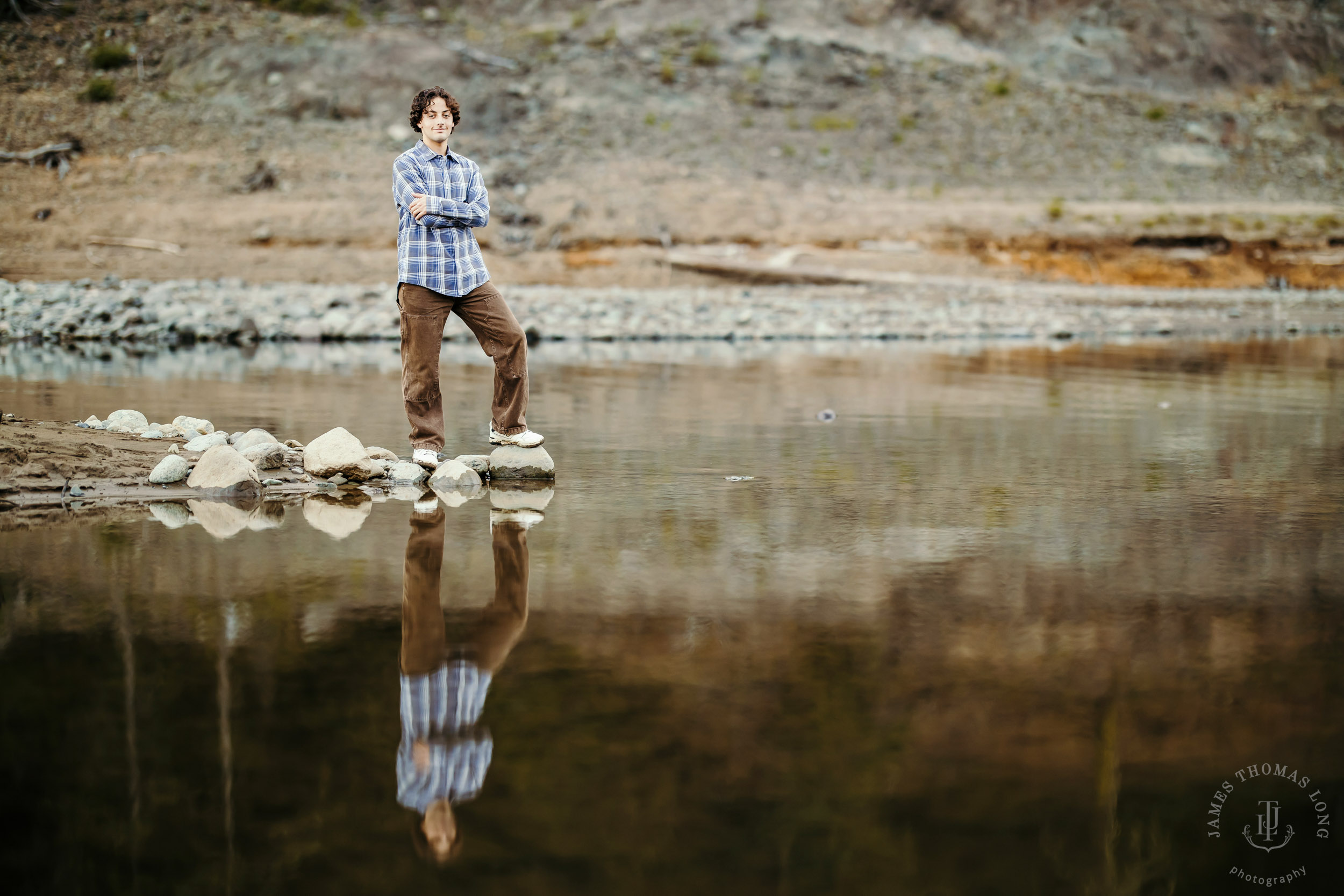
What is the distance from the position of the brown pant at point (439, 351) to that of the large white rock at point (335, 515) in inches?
35.2

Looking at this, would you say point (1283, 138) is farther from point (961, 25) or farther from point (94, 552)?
point (94, 552)

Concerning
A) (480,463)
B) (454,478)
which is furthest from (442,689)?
(480,463)

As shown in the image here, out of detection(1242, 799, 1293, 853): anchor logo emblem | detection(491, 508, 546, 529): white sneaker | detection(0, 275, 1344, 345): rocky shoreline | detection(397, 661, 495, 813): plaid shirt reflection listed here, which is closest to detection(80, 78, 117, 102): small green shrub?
detection(0, 275, 1344, 345): rocky shoreline

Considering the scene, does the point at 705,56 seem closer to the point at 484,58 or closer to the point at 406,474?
the point at 484,58

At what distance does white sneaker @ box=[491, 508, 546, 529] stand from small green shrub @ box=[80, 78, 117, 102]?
43.9 m

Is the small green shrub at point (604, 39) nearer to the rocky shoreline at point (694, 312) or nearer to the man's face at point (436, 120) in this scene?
the rocky shoreline at point (694, 312)

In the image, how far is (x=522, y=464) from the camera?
742 centimetres

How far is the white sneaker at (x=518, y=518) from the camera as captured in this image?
20.1 feet

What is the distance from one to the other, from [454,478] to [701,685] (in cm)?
386

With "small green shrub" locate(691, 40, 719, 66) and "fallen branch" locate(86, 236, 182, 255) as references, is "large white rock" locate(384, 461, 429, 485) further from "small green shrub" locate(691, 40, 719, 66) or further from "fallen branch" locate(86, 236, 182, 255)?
"small green shrub" locate(691, 40, 719, 66)

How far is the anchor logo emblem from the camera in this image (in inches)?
109

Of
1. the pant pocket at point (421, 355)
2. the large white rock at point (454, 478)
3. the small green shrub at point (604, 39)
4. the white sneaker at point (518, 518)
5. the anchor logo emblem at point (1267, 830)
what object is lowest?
the anchor logo emblem at point (1267, 830)

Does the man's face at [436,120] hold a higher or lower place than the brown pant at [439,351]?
higher

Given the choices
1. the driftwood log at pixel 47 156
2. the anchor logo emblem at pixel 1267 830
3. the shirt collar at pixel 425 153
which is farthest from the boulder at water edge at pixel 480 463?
the driftwood log at pixel 47 156
